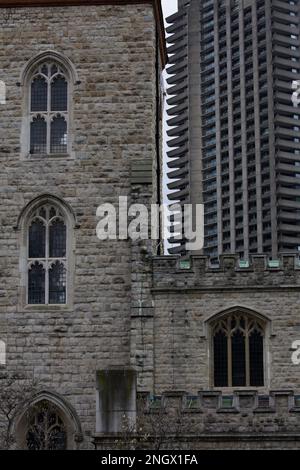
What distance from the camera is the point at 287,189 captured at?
98250 millimetres

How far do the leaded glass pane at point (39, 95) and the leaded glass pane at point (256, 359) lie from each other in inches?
356

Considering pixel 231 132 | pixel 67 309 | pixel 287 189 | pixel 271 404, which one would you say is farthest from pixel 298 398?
pixel 231 132

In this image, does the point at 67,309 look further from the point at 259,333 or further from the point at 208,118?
the point at 208,118

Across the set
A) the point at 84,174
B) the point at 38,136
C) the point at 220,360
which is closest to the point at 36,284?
the point at 84,174

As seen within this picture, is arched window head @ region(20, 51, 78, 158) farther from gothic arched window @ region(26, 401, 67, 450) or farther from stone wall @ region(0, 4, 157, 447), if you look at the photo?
gothic arched window @ region(26, 401, 67, 450)

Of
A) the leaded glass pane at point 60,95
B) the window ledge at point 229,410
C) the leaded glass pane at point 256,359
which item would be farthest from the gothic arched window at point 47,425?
the leaded glass pane at point 60,95

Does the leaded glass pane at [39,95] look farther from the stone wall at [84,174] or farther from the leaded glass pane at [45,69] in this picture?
the stone wall at [84,174]

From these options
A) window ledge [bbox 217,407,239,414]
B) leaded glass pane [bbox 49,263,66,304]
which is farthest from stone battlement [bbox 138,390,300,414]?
leaded glass pane [bbox 49,263,66,304]

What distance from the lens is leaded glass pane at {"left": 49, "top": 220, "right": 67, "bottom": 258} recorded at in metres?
28.8

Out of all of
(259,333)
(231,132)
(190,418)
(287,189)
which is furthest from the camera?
(231,132)

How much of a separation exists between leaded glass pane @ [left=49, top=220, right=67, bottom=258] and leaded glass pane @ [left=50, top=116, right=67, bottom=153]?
2.19 m

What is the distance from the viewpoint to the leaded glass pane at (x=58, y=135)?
2947cm

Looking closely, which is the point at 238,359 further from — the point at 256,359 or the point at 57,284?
the point at 57,284
